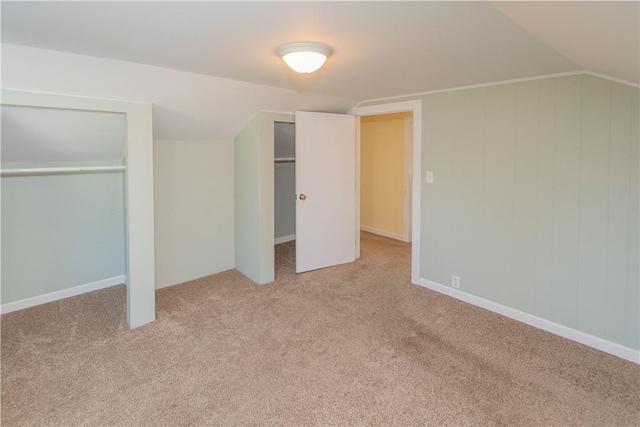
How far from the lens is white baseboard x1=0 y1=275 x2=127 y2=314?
3.22 m

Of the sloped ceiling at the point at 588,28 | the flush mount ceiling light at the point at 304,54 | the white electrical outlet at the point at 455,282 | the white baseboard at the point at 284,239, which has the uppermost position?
the flush mount ceiling light at the point at 304,54

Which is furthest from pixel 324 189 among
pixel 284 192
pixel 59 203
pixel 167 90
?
pixel 59 203

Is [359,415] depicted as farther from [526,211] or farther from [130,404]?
[526,211]

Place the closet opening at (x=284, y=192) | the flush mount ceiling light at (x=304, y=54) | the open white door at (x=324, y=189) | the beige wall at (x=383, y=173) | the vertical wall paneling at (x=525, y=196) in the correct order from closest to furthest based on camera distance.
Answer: the flush mount ceiling light at (x=304, y=54)
the vertical wall paneling at (x=525, y=196)
the open white door at (x=324, y=189)
the closet opening at (x=284, y=192)
the beige wall at (x=383, y=173)

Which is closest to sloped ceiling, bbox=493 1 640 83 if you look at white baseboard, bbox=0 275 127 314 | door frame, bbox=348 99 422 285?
door frame, bbox=348 99 422 285

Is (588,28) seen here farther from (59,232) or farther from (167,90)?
(59,232)

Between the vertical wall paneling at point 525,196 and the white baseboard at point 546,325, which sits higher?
the vertical wall paneling at point 525,196

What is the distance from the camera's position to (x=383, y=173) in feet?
20.2

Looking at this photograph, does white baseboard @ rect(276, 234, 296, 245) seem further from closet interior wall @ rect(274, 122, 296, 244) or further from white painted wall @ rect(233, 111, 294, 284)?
white painted wall @ rect(233, 111, 294, 284)

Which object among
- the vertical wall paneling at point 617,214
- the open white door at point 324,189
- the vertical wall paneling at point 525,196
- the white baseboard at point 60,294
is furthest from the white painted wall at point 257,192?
the vertical wall paneling at point 617,214

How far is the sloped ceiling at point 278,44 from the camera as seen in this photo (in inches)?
63.6

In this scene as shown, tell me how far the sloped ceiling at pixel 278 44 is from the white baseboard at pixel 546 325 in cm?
180

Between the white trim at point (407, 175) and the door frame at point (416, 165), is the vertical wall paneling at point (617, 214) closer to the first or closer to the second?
the door frame at point (416, 165)

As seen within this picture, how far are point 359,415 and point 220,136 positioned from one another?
3101mm
